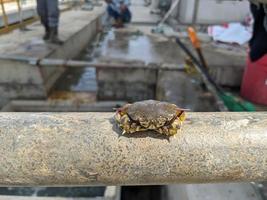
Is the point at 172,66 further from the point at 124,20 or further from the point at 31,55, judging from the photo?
the point at 124,20

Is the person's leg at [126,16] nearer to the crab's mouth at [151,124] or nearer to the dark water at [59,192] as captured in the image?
the dark water at [59,192]

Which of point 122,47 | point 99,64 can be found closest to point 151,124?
point 99,64

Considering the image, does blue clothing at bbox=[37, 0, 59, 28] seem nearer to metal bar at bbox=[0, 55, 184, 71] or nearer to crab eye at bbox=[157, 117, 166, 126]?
metal bar at bbox=[0, 55, 184, 71]

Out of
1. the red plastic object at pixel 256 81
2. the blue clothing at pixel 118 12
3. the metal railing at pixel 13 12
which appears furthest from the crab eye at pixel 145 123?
the blue clothing at pixel 118 12

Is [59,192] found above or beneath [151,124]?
beneath

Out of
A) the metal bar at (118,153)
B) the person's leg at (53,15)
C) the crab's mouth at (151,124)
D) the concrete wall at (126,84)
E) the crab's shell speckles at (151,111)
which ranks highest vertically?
the crab's shell speckles at (151,111)

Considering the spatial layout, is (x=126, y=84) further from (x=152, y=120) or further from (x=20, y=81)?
(x=152, y=120)

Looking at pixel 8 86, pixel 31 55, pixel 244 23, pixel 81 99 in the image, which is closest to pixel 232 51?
pixel 244 23
